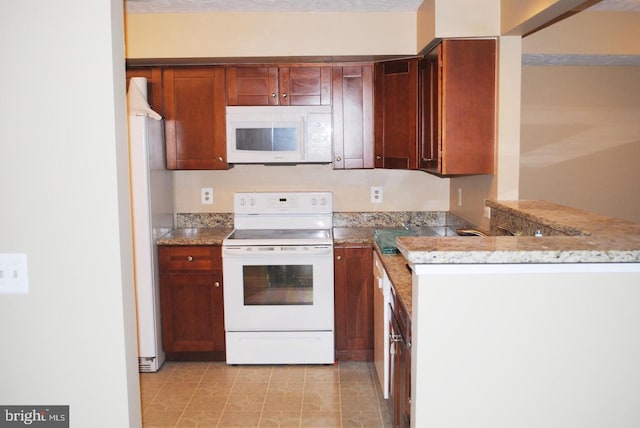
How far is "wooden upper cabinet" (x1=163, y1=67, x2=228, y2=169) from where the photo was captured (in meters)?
3.72

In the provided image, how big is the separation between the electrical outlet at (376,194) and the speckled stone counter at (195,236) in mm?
1119

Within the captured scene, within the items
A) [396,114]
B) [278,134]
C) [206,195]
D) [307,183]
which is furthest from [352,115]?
[206,195]

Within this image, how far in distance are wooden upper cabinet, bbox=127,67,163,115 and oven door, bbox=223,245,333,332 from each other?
45.4 inches

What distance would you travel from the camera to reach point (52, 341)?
1380 mm

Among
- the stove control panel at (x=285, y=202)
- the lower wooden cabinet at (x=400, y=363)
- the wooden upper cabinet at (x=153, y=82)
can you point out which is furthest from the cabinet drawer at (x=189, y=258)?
the lower wooden cabinet at (x=400, y=363)

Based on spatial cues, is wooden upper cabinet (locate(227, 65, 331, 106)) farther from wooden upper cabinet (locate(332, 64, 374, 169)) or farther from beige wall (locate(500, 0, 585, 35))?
beige wall (locate(500, 0, 585, 35))

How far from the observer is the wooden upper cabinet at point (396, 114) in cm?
353

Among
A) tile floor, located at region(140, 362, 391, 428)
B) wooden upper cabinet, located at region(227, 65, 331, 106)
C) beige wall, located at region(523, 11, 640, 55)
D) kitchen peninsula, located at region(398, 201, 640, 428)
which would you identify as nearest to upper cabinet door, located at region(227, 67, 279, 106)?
wooden upper cabinet, located at region(227, 65, 331, 106)

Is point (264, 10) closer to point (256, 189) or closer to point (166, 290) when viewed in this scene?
point (256, 189)

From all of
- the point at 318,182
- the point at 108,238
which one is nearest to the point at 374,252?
the point at 318,182

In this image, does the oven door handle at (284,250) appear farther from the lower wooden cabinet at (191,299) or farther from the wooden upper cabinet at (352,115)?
the wooden upper cabinet at (352,115)

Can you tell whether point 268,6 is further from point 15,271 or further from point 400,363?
point 15,271

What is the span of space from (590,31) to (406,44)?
3.84 ft

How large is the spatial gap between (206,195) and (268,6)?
1.50m
